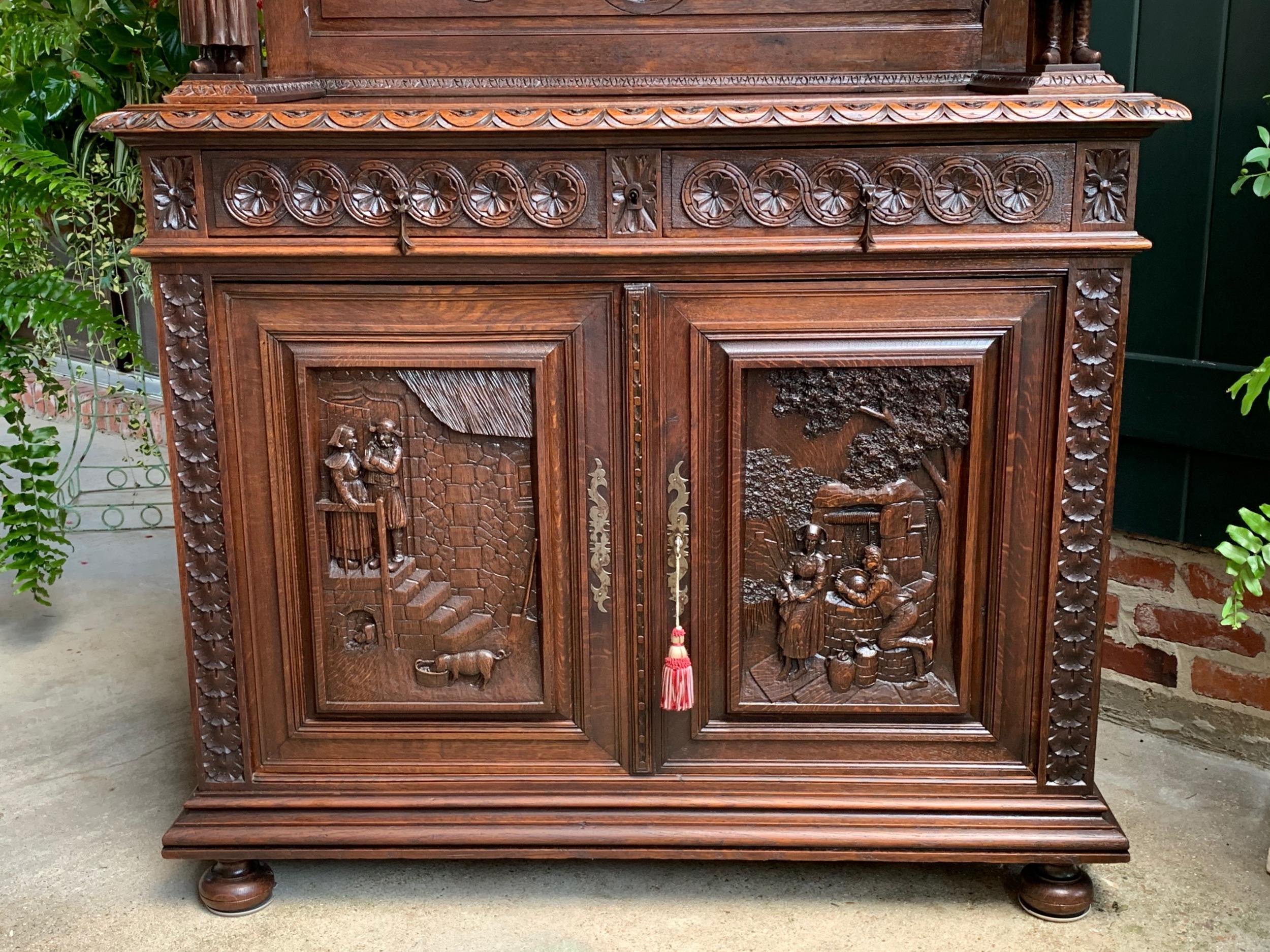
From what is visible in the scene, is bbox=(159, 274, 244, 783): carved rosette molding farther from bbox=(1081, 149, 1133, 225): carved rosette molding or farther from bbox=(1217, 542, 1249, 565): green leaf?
bbox=(1217, 542, 1249, 565): green leaf

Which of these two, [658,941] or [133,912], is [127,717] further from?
[658,941]

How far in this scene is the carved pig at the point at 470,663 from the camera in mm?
1956

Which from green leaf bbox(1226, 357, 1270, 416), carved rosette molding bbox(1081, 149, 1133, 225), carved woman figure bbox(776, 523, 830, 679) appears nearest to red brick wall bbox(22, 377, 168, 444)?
carved woman figure bbox(776, 523, 830, 679)

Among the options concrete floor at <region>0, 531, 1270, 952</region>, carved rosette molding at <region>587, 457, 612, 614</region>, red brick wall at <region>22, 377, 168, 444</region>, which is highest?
carved rosette molding at <region>587, 457, 612, 614</region>

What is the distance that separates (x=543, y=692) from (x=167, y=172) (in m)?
0.93

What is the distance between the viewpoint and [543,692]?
1971mm

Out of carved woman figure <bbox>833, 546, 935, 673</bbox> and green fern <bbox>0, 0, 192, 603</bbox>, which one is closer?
carved woman figure <bbox>833, 546, 935, 673</bbox>

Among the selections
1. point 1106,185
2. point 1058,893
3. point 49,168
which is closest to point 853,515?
point 1106,185

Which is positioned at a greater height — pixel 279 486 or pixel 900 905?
pixel 279 486

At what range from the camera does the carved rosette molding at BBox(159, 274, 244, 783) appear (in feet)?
6.01

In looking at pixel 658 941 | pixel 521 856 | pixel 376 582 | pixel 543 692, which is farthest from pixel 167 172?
pixel 658 941

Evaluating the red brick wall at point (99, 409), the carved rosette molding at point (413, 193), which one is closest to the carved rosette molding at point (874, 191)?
the carved rosette molding at point (413, 193)

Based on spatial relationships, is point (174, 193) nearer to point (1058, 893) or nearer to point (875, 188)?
point (875, 188)

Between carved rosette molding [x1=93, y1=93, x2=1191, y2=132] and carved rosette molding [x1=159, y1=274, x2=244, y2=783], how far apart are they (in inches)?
8.9
